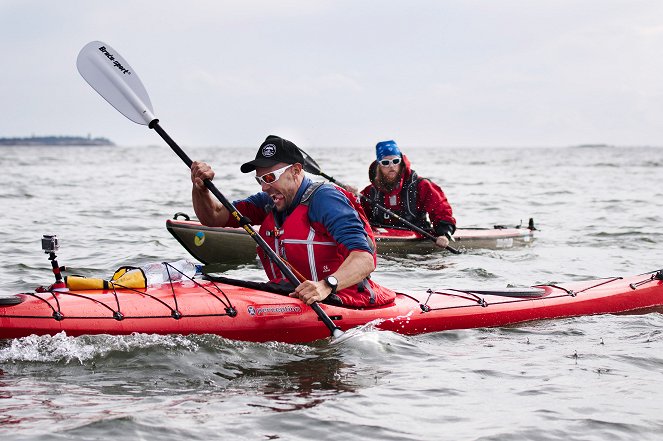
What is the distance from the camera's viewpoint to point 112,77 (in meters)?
6.35

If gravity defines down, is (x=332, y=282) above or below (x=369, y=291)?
above

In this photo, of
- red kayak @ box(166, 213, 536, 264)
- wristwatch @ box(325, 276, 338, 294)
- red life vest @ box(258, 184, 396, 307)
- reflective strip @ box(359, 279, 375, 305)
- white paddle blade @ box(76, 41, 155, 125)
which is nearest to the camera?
wristwatch @ box(325, 276, 338, 294)

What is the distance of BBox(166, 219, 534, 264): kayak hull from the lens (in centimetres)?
963

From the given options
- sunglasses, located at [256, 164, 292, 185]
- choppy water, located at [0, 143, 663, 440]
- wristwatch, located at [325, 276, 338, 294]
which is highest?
sunglasses, located at [256, 164, 292, 185]

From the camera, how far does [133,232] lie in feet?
43.5

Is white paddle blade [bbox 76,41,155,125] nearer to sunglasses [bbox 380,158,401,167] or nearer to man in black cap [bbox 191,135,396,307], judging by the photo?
man in black cap [bbox 191,135,396,307]

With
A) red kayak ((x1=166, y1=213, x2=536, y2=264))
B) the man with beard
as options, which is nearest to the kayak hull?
red kayak ((x1=166, y1=213, x2=536, y2=264))

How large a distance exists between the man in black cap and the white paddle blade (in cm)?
125

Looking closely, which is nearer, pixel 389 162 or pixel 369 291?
pixel 369 291

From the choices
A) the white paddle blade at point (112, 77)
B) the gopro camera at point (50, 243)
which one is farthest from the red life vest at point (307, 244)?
the white paddle blade at point (112, 77)

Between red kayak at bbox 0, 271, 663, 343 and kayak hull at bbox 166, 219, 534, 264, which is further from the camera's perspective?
kayak hull at bbox 166, 219, 534, 264

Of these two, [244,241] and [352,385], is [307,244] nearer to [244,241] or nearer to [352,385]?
[352,385]

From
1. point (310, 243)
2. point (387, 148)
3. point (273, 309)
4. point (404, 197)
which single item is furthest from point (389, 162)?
point (273, 309)

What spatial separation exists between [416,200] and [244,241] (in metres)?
2.19
